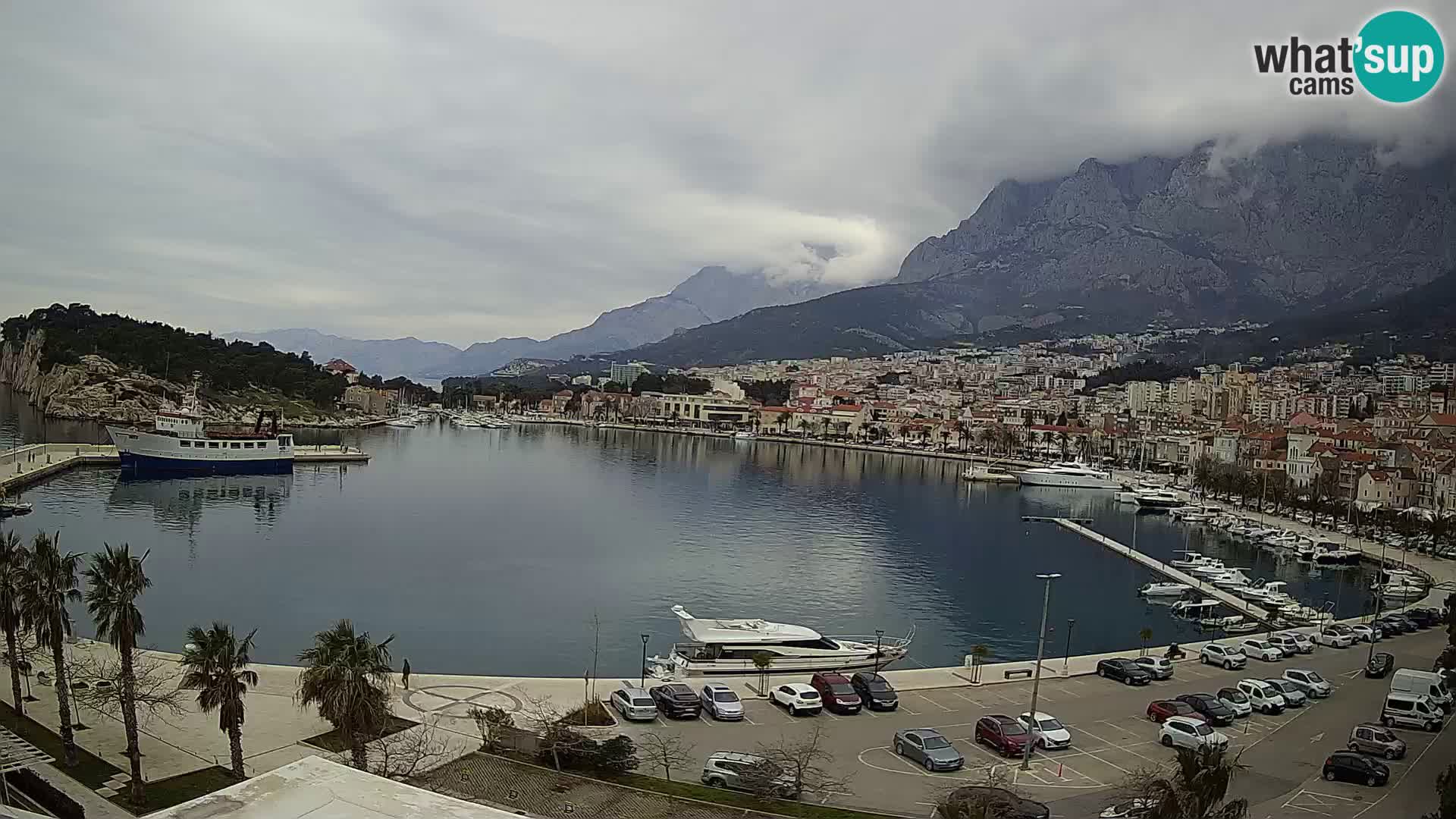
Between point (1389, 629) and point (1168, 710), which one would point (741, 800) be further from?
point (1389, 629)

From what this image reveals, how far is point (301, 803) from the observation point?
548cm

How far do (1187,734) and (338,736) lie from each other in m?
11.5

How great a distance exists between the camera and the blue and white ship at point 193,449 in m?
46.4

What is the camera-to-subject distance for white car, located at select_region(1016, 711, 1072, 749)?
12453 mm

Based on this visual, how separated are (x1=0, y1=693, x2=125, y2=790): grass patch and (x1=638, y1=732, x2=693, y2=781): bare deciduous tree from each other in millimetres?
6148

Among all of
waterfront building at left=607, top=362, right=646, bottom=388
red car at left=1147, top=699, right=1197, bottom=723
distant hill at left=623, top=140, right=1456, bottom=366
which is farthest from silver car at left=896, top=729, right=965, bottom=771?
waterfront building at left=607, top=362, right=646, bottom=388

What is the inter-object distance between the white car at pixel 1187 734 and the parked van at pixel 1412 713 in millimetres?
3474

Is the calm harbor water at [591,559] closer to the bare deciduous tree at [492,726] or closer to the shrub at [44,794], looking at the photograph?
the bare deciduous tree at [492,726]

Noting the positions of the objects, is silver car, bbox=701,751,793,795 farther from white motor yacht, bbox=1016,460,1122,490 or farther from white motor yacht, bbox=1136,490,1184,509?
white motor yacht, bbox=1016,460,1122,490

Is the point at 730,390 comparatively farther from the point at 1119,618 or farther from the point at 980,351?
the point at 1119,618

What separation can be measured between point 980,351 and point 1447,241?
72452mm

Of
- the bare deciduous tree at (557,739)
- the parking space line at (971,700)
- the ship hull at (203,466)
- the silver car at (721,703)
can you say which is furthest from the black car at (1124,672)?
the ship hull at (203,466)

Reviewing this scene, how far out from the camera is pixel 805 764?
1074 centimetres

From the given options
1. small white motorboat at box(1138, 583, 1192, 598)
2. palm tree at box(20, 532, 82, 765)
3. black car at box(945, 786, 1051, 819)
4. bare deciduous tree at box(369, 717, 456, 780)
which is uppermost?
palm tree at box(20, 532, 82, 765)
